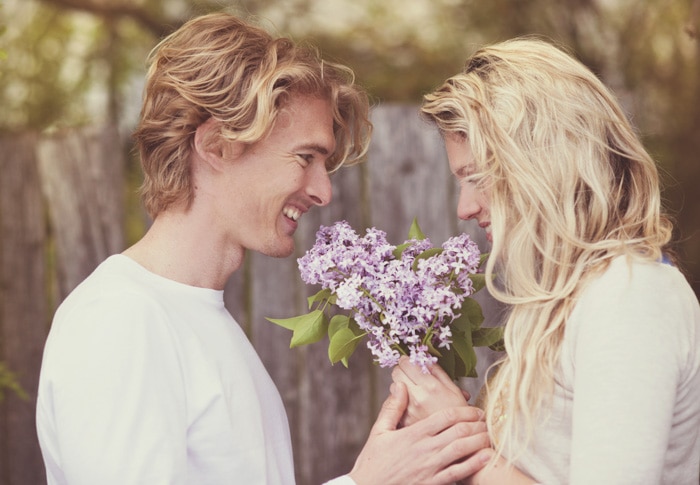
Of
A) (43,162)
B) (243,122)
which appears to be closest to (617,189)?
A: (243,122)

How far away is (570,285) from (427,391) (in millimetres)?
465

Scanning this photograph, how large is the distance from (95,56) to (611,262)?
401 centimetres

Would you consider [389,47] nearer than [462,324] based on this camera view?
No

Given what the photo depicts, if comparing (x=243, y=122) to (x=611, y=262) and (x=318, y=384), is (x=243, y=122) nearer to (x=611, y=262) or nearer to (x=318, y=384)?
(x=611, y=262)

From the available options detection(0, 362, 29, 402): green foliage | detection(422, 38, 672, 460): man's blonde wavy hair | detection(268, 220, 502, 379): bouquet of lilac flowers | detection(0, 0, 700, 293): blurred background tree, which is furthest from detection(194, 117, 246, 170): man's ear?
detection(0, 0, 700, 293): blurred background tree

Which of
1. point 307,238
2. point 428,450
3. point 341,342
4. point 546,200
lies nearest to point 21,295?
point 307,238

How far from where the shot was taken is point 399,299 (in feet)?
6.97

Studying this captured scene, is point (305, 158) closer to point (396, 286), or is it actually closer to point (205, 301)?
point (205, 301)

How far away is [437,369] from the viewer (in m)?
Answer: 2.22

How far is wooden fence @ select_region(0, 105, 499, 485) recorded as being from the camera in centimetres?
390

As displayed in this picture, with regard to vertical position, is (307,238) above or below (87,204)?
below

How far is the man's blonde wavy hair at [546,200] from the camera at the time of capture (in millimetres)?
1958

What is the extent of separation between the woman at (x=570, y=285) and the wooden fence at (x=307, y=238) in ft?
5.44

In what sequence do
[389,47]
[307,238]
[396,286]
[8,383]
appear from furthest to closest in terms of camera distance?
[389,47] → [307,238] → [8,383] → [396,286]
